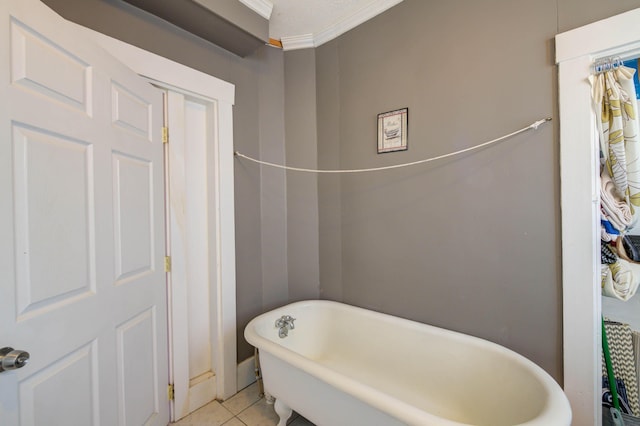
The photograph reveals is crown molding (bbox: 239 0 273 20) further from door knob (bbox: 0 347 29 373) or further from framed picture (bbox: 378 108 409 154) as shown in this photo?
door knob (bbox: 0 347 29 373)

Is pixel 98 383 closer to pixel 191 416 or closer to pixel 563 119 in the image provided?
pixel 191 416

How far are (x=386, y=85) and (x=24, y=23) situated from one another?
5.48 ft

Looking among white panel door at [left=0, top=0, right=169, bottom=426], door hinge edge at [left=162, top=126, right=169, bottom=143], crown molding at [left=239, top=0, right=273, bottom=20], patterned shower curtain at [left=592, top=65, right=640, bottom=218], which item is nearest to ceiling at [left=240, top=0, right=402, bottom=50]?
crown molding at [left=239, top=0, right=273, bottom=20]

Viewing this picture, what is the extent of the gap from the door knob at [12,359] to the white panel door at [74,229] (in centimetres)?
4

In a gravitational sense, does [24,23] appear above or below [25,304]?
above

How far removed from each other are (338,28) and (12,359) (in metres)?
2.37

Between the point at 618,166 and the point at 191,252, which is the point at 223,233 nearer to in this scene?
the point at 191,252

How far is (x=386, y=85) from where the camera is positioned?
1756 millimetres

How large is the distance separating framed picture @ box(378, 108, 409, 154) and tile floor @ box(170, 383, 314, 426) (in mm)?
1796

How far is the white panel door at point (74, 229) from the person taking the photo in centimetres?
80

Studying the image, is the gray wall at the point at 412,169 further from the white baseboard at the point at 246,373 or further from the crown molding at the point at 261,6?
the crown molding at the point at 261,6

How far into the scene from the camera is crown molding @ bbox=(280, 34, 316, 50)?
6.82ft

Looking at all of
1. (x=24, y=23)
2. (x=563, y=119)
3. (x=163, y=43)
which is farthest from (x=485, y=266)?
(x=163, y=43)

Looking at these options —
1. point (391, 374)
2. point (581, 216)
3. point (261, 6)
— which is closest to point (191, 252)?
point (391, 374)
